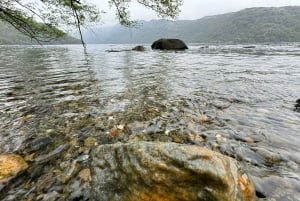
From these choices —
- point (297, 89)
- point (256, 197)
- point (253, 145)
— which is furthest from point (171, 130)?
point (297, 89)

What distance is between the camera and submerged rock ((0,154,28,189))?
15.6 ft

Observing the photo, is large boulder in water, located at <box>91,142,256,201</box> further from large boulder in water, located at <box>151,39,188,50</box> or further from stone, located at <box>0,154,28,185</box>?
large boulder in water, located at <box>151,39,188,50</box>

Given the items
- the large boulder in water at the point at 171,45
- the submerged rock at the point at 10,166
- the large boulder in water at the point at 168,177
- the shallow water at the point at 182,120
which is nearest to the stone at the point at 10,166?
the submerged rock at the point at 10,166

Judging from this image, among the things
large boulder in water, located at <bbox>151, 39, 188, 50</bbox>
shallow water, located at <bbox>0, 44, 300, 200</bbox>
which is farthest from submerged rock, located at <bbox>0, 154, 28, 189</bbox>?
large boulder in water, located at <bbox>151, 39, 188, 50</bbox>

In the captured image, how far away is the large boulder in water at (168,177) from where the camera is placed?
333 centimetres

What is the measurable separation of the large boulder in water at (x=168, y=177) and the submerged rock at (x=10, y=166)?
77.4 inches

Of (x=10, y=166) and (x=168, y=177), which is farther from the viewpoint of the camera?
(x=10, y=166)

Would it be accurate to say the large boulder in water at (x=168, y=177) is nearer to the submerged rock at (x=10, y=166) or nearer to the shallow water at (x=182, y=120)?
the shallow water at (x=182, y=120)

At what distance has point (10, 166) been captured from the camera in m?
5.05

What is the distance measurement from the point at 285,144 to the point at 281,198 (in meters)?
2.23

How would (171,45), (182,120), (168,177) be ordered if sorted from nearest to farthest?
(168,177) → (182,120) → (171,45)

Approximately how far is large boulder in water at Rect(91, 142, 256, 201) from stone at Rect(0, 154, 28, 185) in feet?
6.44

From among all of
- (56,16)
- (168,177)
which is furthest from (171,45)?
(168,177)

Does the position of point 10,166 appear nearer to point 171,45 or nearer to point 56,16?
point 56,16
